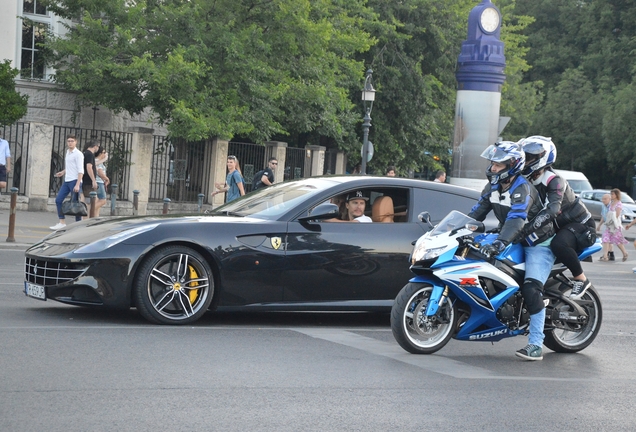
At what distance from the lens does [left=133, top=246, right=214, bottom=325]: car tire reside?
8844 millimetres

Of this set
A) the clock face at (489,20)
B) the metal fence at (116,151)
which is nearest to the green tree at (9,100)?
the metal fence at (116,151)

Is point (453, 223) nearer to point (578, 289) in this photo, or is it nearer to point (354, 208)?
point (578, 289)

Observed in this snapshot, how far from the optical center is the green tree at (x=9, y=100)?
25328 millimetres

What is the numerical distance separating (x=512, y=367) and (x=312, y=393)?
7.24 feet

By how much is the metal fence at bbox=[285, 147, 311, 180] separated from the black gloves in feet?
80.7

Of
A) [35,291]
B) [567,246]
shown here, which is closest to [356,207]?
[567,246]

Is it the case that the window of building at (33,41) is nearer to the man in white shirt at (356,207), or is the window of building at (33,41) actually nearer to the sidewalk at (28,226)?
the sidewalk at (28,226)

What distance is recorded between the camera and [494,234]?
845 centimetres

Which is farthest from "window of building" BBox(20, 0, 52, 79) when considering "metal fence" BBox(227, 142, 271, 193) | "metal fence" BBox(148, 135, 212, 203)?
"metal fence" BBox(227, 142, 271, 193)

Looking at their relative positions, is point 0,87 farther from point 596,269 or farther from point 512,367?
point 512,367

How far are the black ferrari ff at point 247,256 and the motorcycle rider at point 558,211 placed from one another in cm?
161

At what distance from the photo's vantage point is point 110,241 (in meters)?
8.79

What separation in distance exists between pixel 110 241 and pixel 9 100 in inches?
712

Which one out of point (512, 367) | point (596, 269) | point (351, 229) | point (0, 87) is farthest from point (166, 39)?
point (512, 367)
